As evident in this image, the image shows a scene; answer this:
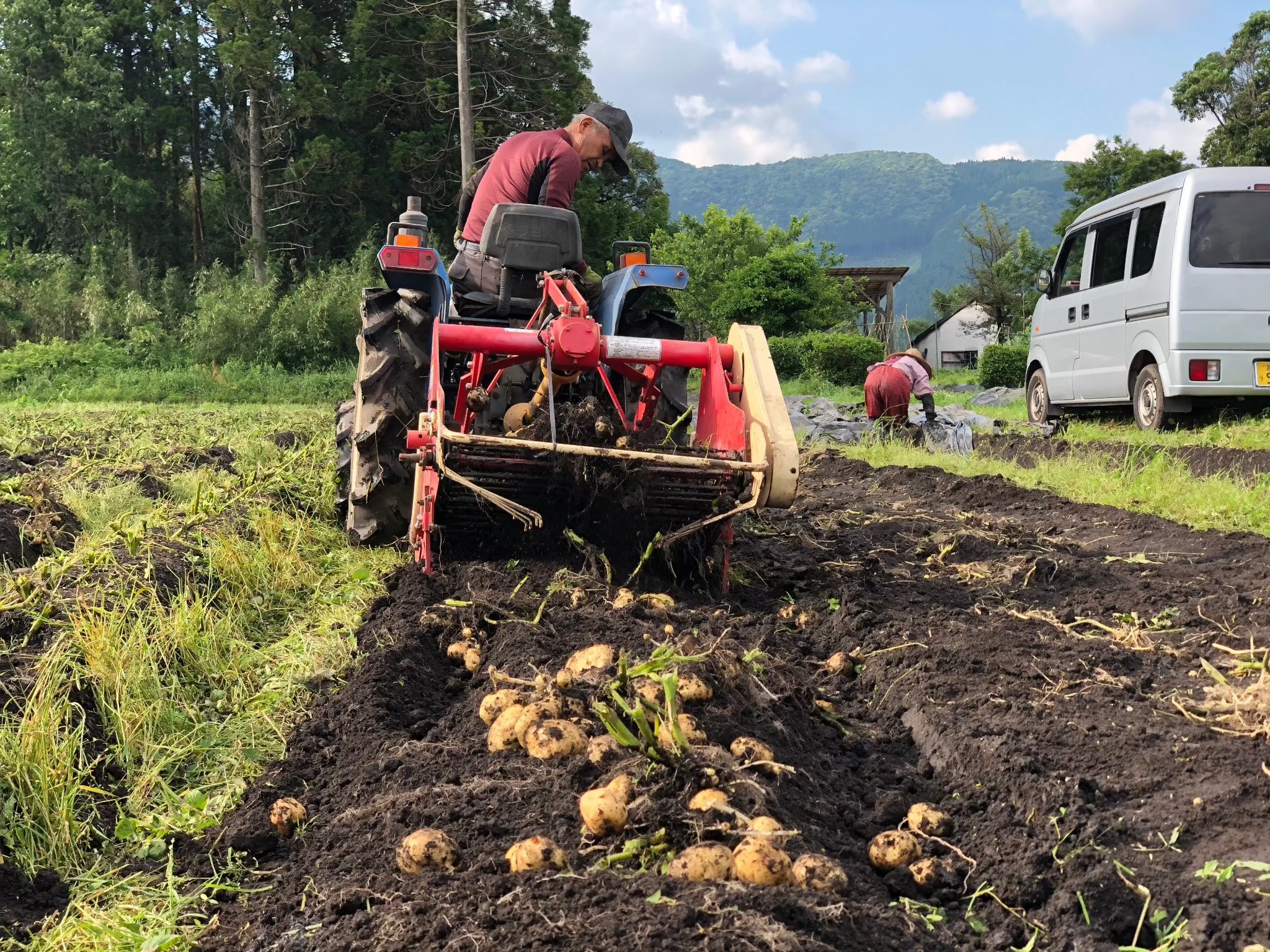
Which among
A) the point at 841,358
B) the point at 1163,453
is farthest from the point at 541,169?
the point at 841,358

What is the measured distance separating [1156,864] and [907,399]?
9340mm

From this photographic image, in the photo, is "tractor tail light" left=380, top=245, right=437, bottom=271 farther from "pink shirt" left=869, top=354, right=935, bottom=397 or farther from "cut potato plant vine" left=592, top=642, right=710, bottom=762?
"pink shirt" left=869, top=354, right=935, bottom=397

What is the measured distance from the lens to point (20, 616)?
12.4ft

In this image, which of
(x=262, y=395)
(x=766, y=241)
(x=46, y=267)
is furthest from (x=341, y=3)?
(x=766, y=241)

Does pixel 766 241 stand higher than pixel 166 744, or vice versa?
pixel 766 241

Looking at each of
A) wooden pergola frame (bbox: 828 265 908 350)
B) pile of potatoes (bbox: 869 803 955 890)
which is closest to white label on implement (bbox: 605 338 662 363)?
pile of potatoes (bbox: 869 803 955 890)

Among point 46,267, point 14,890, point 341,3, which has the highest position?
point 341,3

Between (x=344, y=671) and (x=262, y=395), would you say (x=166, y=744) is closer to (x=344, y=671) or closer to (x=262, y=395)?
(x=344, y=671)

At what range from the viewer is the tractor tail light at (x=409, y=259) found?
525 cm

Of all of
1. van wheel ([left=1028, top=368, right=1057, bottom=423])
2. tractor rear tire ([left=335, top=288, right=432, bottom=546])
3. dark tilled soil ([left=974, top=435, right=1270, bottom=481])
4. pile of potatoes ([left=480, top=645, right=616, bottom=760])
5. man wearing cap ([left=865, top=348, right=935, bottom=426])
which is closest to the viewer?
pile of potatoes ([left=480, top=645, right=616, bottom=760])

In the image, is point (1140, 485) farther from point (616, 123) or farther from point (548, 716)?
point (548, 716)

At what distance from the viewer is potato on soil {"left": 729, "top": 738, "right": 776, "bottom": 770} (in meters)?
2.67

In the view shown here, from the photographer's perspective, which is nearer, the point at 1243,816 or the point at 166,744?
the point at 1243,816

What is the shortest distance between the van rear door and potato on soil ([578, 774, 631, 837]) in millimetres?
8333
